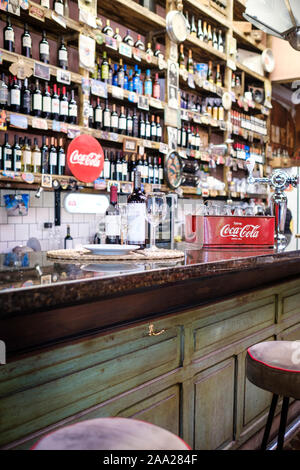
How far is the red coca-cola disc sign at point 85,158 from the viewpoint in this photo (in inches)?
131

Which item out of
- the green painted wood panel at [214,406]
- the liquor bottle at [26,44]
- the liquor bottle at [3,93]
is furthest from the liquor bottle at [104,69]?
the green painted wood panel at [214,406]

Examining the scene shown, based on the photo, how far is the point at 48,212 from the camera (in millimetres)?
3947

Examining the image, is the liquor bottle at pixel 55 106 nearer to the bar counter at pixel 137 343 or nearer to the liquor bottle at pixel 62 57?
the liquor bottle at pixel 62 57

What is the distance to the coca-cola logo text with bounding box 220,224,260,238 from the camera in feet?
6.69

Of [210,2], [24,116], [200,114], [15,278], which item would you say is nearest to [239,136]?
[200,114]

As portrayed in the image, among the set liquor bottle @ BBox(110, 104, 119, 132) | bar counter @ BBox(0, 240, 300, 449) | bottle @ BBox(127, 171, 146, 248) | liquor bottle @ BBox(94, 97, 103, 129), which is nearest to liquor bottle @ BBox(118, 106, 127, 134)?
liquor bottle @ BBox(110, 104, 119, 132)

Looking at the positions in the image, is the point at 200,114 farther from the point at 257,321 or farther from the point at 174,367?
the point at 174,367

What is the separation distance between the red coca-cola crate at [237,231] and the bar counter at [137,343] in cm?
9

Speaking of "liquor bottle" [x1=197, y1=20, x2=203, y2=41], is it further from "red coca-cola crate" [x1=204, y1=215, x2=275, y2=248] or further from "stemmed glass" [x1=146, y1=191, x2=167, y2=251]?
"stemmed glass" [x1=146, y1=191, x2=167, y2=251]

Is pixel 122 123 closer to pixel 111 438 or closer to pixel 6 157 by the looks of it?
pixel 6 157

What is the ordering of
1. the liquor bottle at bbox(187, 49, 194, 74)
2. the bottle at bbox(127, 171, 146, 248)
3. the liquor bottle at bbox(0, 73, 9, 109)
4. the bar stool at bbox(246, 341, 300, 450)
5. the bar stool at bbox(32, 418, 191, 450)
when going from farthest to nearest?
1. the liquor bottle at bbox(187, 49, 194, 74)
2. the liquor bottle at bbox(0, 73, 9, 109)
3. the bottle at bbox(127, 171, 146, 248)
4. the bar stool at bbox(246, 341, 300, 450)
5. the bar stool at bbox(32, 418, 191, 450)

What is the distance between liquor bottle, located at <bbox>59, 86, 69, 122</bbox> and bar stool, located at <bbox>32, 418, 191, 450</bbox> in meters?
3.12

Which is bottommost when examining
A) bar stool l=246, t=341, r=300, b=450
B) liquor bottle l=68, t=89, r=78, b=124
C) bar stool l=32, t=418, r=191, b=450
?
bar stool l=246, t=341, r=300, b=450

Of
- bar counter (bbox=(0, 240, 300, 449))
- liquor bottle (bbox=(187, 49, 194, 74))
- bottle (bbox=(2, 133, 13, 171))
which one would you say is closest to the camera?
bar counter (bbox=(0, 240, 300, 449))
